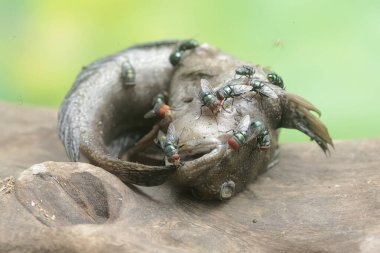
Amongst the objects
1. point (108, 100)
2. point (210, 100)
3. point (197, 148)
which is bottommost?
point (108, 100)

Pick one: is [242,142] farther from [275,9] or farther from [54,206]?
[275,9]

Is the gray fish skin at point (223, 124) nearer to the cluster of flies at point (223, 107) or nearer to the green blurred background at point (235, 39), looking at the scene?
the cluster of flies at point (223, 107)

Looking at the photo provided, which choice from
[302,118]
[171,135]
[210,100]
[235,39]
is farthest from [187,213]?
[235,39]

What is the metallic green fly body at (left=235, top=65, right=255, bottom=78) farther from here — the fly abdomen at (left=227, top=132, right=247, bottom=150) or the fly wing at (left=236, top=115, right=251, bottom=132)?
the fly abdomen at (left=227, top=132, right=247, bottom=150)

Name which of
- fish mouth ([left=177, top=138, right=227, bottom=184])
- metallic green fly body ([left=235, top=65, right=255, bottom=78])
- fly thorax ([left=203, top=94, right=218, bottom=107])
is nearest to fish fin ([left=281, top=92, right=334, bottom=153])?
metallic green fly body ([left=235, top=65, right=255, bottom=78])

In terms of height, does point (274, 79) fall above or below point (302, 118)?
above

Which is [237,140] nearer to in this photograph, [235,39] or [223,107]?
[223,107]

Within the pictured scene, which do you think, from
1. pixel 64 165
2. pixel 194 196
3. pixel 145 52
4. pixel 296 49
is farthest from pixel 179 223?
pixel 296 49
